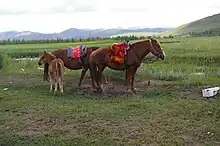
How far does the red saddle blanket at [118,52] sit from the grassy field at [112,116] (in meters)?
0.98

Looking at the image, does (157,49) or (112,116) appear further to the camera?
(157,49)

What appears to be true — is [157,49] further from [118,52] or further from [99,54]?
[99,54]

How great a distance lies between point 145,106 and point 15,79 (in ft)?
24.1

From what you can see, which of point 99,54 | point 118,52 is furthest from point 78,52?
point 118,52

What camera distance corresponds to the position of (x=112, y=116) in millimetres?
8711

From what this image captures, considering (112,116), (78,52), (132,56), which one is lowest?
(112,116)

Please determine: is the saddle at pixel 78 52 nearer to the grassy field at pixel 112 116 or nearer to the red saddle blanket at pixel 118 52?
the grassy field at pixel 112 116

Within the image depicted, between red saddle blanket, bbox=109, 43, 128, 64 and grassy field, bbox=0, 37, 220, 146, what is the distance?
976 millimetres

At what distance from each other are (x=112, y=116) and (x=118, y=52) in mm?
3156

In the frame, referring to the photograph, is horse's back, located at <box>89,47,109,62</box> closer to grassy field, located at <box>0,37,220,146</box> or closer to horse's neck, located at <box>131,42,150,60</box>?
horse's neck, located at <box>131,42,150,60</box>

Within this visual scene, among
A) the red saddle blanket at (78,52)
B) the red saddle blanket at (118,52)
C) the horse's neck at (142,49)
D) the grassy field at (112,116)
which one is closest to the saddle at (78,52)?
the red saddle blanket at (78,52)

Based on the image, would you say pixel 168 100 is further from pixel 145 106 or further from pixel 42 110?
pixel 42 110

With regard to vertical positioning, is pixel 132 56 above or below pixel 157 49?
below

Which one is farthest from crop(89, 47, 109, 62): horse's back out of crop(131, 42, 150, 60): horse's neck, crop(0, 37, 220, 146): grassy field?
crop(0, 37, 220, 146): grassy field
